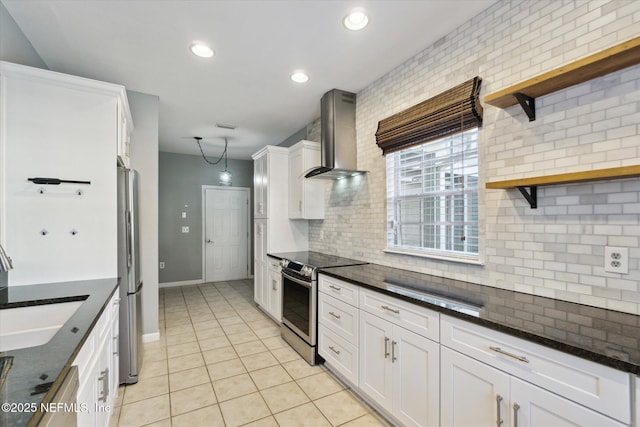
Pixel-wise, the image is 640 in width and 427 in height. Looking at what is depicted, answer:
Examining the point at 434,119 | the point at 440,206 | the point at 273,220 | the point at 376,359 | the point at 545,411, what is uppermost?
the point at 434,119

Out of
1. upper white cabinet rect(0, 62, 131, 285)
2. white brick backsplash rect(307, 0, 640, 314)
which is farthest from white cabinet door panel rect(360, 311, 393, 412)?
upper white cabinet rect(0, 62, 131, 285)

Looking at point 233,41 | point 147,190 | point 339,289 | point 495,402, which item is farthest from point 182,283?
point 495,402

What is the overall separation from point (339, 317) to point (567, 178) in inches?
69.0

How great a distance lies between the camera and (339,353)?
238 cm

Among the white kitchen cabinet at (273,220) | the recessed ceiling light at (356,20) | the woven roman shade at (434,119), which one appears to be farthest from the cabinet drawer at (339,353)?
the recessed ceiling light at (356,20)

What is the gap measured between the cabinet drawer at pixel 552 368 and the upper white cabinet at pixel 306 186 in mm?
2539

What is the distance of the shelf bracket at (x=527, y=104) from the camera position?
1.58 meters

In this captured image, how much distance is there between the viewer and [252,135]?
16.1 feet

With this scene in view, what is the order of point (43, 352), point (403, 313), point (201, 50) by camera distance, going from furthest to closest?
point (201, 50)
point (403, 313)
point (43, 352)

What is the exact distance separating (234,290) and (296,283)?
10.1 feet

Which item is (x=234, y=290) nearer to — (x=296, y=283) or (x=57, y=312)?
(x=296, y=283)

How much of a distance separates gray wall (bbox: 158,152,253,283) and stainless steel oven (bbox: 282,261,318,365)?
371 cm

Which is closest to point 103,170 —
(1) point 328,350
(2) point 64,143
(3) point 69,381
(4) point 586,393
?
(2) point 64,143

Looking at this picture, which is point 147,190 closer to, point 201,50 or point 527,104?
point 201,50
